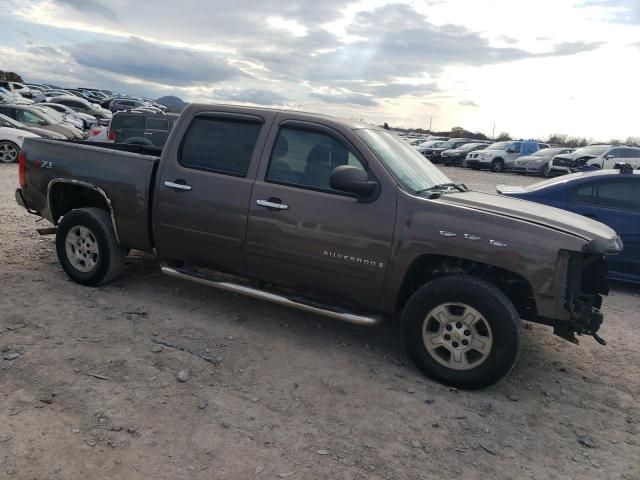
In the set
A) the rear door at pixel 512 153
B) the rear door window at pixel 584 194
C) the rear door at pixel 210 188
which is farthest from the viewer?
the rear door at pixel 512 153

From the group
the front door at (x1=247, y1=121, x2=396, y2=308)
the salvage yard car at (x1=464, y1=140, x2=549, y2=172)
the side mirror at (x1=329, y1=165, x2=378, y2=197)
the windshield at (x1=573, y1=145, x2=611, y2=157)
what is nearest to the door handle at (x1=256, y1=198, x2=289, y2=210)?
the front door at (x1=247, y1=121, x2=396, y2=308)

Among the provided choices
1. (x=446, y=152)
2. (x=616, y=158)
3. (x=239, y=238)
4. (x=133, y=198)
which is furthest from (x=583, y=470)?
(x=446, y=152)

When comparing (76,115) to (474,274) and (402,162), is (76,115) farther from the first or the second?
(474,274)

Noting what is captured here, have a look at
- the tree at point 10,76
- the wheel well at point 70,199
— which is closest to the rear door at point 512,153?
the wheel well at point 70,199

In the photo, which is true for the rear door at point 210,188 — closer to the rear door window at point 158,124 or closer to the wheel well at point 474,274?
the wheel well at point 474,274

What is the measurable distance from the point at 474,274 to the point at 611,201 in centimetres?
358

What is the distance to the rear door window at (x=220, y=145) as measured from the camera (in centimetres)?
450

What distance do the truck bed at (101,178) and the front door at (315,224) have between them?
3.83 ft

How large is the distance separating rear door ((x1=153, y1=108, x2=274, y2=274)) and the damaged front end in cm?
251

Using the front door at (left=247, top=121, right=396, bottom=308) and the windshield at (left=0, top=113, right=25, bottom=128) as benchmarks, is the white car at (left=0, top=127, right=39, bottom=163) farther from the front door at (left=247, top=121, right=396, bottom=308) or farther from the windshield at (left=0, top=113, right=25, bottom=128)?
the front door at (left=247, top=121, right=396, bottom=308)

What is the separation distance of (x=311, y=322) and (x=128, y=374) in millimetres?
1729

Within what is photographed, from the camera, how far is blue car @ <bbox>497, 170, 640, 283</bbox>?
6242 millimetres

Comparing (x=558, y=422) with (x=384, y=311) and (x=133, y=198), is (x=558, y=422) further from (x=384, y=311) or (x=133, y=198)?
(x=133, y=198)

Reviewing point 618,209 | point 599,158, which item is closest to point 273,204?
point 618,209
